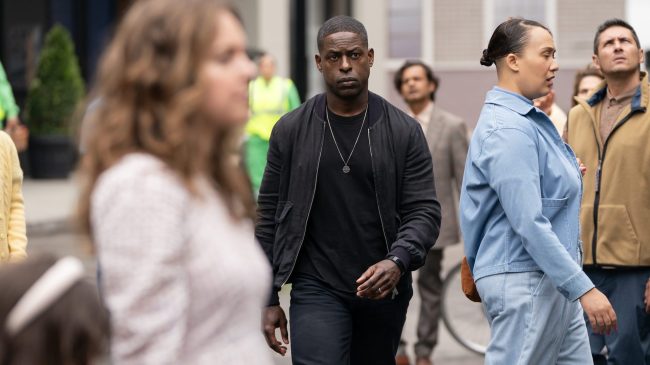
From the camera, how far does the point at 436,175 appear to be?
866 centimetres

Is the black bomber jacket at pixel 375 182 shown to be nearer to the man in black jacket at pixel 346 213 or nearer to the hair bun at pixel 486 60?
the man in black jacket at pixel 346 213

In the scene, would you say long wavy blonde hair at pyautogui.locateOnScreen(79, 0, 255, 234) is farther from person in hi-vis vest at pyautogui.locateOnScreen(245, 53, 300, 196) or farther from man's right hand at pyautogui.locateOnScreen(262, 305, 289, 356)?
person in hi-vis vest at pyautogui.locateOnScreen(245, 53, 300, 196)

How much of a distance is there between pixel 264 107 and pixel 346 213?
8746mm

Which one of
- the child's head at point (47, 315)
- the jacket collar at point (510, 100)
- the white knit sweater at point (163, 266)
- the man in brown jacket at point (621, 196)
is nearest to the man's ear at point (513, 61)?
the jacket collar at point (510, 100)

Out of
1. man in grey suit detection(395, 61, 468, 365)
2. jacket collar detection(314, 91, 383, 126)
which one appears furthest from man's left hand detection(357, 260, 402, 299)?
man in grey suit detection(395, 61, 468, 365)

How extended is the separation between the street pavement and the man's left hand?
75.2 inches

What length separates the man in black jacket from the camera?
17.8ft

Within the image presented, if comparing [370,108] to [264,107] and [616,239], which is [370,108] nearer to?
[616,239]

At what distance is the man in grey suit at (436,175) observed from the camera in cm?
863

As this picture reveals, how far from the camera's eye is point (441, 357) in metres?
8.89

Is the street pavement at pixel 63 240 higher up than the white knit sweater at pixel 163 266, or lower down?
lower down

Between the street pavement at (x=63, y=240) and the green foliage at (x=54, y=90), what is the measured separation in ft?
3.00

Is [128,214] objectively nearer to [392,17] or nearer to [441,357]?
[441,357]

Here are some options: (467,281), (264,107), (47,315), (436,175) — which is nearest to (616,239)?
(467,281)
